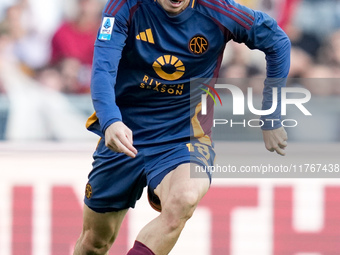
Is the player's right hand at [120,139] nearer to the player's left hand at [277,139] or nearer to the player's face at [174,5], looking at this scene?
the player's face at [174,5]

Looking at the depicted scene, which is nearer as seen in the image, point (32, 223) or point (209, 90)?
point (209, 90)

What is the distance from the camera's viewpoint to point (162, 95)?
5125mm

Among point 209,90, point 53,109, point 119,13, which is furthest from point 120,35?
point 53,109

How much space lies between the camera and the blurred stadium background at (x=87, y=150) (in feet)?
25.1

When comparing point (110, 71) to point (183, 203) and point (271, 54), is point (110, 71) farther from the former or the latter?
point (271, 54)

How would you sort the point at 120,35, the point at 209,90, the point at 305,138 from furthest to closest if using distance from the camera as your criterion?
the point at 305,138, the point at 209,90, the point at 120,35

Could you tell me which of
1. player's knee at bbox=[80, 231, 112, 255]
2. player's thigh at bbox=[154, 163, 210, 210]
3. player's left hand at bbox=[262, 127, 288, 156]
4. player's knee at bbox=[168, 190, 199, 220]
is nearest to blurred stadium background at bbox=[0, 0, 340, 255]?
player's knee at bbox=[80, 231, 112, 255]

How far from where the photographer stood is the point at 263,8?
7965 millimetres

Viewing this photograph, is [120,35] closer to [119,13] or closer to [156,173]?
[119,13]

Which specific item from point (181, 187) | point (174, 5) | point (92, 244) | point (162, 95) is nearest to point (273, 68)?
point (162, 95)

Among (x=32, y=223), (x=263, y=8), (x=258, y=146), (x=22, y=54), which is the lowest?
(x=32, y=223)

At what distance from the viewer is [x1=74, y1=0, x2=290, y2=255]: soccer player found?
4578 millimetres

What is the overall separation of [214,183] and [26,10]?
8.15 ft

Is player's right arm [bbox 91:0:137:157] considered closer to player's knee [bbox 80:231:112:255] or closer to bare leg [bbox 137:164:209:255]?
bare leg [bbox 137:164:209:255]
